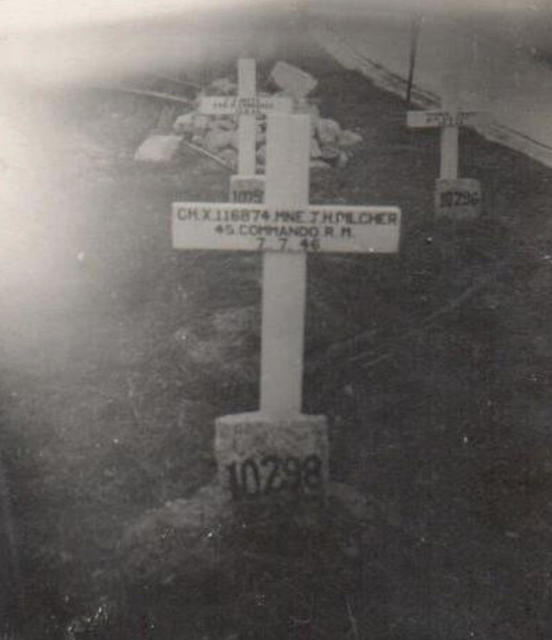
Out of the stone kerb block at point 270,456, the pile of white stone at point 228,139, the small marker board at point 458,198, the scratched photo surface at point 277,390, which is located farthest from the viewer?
the pile of white stone at point 228,139

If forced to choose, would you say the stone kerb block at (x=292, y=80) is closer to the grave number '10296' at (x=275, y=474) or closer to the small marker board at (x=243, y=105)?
the small marker board at (x=243, y=105)

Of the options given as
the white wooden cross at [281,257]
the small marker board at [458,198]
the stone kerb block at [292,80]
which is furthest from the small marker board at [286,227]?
the stone kerb block at [292,80]

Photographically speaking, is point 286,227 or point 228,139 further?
point 228,139

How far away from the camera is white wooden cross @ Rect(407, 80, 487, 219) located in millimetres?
8273

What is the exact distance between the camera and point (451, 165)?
8.45 metres

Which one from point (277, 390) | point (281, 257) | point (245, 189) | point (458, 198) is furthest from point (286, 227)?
point (245, 189)

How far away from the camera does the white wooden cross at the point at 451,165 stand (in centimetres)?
827

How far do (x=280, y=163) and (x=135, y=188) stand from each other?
6024mm

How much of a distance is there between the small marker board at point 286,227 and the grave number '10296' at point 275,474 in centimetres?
93

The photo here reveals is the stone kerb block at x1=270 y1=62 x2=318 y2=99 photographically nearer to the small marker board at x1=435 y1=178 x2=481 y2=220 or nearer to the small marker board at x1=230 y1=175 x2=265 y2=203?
the small marker board at x1=230 y1=175 x2=265 y2=203

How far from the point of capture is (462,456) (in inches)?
175

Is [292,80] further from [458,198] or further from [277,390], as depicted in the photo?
[277,390]

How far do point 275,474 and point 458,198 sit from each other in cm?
486

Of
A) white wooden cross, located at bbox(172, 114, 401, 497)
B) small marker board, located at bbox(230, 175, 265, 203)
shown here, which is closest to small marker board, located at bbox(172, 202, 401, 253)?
white wooden cross, located at bbox(172, 114, 401, 497)
